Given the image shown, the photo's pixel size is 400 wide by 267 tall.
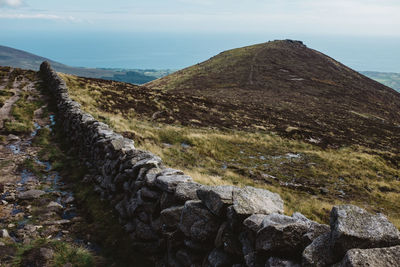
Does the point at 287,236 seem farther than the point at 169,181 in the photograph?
No

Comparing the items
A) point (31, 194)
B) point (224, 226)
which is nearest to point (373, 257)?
point (224, 226)

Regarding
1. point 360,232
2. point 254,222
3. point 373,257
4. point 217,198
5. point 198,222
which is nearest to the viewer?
point 373,257

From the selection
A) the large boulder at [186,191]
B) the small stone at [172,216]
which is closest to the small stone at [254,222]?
the large boulder at [186,191]

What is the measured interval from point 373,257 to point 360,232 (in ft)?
1.32

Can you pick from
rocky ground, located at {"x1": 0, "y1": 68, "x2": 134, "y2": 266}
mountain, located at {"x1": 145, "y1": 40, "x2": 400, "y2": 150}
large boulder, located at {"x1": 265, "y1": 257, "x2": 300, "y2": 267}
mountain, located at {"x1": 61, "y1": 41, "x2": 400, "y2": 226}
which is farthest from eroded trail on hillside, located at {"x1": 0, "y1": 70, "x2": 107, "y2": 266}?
mountain, located at {"x1": 145, "y1": 40, "x2": 400, "y2": 150}

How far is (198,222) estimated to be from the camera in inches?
229

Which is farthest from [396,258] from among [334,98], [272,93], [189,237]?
[334,98]

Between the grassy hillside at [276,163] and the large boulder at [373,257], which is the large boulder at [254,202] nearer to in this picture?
the large boulder at [373,257]

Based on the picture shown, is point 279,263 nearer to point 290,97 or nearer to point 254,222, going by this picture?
point 254,222

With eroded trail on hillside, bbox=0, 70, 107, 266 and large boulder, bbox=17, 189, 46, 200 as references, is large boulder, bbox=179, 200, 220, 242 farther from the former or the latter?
large boulder, bbox=17, 189, 46, 200

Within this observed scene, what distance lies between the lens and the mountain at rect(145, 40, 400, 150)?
42906 mm

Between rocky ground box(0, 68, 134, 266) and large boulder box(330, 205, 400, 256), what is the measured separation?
605 centimetres

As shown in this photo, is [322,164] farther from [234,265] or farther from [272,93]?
[272,93]

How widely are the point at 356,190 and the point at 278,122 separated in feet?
90.4
